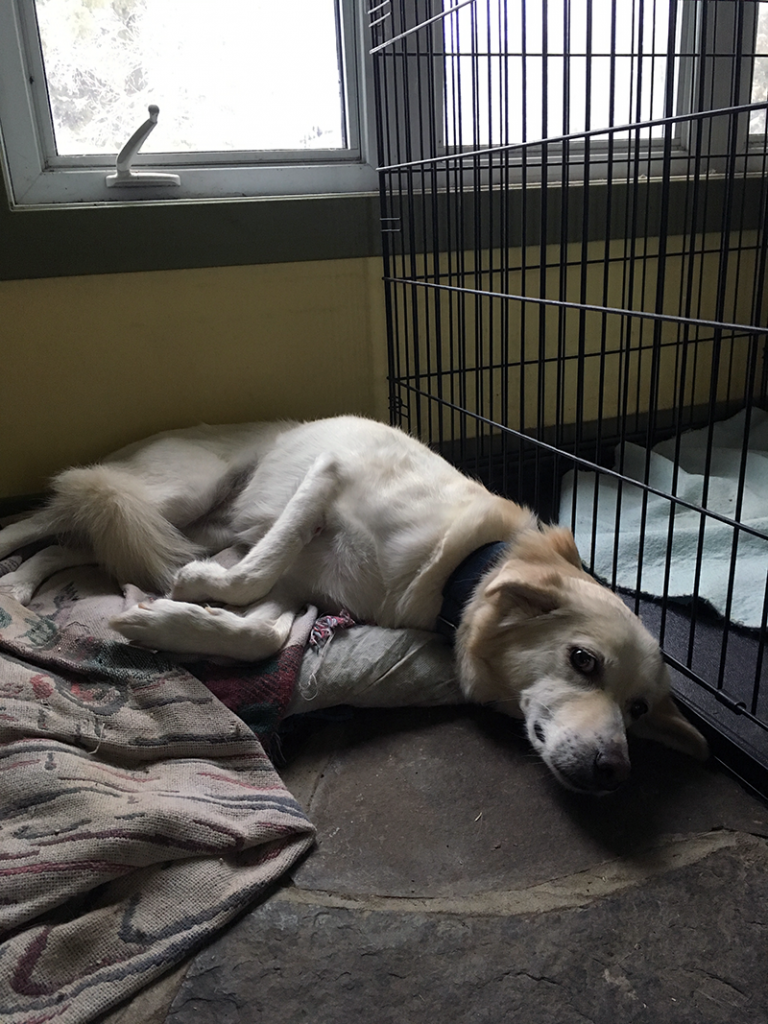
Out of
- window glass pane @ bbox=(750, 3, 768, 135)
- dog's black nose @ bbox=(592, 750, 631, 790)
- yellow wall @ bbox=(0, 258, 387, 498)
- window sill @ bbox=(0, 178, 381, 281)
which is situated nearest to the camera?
dog's black nose @ bbox=(592, 750, 631, 790)

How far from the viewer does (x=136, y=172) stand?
2008mm

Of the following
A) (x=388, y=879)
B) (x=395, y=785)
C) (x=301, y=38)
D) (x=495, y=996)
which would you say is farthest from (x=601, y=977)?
(x=301, y=38)

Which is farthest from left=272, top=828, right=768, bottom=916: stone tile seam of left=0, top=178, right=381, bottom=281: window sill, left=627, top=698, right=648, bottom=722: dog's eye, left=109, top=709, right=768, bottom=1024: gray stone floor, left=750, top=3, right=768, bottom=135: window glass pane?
left=750, top=3, right=768, bottom=135: window glass pane

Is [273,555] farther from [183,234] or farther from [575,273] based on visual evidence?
[575,273]

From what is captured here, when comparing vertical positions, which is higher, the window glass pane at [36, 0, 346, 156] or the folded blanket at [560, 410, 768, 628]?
the window glass pane at [36, 0, 346, 156]

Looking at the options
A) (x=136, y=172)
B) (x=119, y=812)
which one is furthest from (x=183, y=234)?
(x=119, y=812)

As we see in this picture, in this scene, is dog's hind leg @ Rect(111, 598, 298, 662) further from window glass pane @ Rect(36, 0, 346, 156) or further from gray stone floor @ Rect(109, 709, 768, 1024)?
window glass pane @ Rect(36, 0, 346, 156)

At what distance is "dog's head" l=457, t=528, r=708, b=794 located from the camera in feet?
3.77

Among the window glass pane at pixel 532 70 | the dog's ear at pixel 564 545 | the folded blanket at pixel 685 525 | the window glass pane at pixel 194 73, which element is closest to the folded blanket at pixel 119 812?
the dog's ear at pixel 564 545

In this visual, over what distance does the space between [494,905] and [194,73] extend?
2.16 m

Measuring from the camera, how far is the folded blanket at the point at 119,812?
890 mm

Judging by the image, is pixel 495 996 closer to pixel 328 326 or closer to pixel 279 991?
pixel 279 991

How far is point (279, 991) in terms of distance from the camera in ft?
2.92

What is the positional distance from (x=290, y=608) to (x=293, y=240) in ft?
3.48
